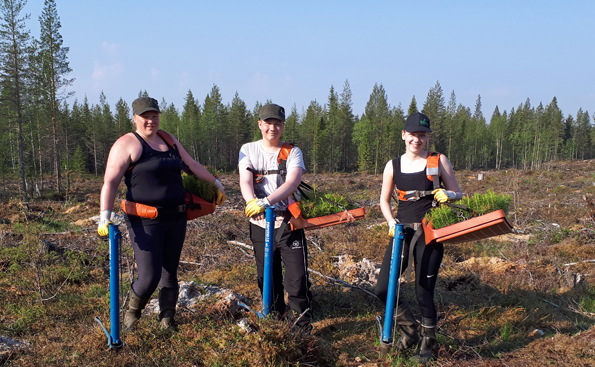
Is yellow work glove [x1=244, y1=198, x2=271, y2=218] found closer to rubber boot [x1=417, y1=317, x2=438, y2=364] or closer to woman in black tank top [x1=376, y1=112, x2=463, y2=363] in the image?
woman in black tank top [x1=376, y1=112, x2=463, y2=363]

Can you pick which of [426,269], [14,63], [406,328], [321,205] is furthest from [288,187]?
[14,63]

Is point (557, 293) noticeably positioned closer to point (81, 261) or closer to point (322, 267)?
point (322, 267)

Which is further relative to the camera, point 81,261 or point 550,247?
point 550,247

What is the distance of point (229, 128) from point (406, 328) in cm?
5669

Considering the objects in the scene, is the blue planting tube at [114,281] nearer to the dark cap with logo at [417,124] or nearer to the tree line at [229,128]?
the dark cap with logo at [417,124]

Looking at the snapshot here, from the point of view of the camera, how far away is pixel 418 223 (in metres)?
3.41

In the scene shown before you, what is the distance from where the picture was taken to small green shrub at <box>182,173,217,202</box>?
395 cm

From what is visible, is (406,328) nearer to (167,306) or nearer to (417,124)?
(417,124)

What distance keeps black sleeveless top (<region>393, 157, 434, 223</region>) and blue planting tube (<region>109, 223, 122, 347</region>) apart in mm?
2545

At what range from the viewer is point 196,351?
3.51 m

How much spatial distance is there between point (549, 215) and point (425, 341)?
11.4 m

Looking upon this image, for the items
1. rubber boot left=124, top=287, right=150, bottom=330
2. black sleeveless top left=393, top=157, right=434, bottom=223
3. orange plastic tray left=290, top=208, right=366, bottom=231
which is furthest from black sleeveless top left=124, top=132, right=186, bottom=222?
black sleeveless top left=393, top=157, right=434, bottom=223

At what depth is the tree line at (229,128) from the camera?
23.8m

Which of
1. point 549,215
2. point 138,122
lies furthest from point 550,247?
point 138,122
